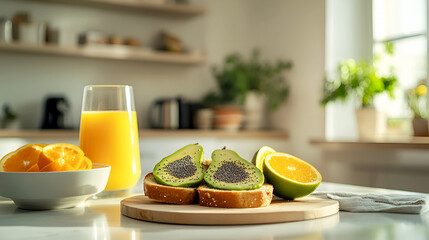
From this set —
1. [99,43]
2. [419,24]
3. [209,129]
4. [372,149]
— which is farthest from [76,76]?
[419,24]

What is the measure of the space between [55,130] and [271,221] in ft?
8.69

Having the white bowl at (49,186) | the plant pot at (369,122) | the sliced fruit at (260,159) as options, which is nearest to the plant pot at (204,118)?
the plant pot at (369,122)

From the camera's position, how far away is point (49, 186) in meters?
0.78

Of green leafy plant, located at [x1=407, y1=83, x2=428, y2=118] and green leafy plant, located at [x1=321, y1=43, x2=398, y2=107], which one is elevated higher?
green leafy plant, located at [x1=321, y1=43, x2=398, y2=107]

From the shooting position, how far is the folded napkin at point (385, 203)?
2.65ft

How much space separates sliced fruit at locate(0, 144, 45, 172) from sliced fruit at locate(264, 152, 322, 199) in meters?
0.41

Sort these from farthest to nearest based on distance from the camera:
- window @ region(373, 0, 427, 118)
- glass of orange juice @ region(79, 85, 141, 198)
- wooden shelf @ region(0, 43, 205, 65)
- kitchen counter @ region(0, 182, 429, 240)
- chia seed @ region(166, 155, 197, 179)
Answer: wooden shelf @ region(0, 43, 205, 65) → window @ region(373, 0, 427, 118) → glass of orange juice @ region(79, 85, 141, 198) → chia seed @ region(166, 155, 197, 179) → kitchen counter @ region(0, 182, 429, 240)

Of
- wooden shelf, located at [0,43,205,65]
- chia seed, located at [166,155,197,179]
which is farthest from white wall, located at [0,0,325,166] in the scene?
chia seed, located at [166,155,197,179]

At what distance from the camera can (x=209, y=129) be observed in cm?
368

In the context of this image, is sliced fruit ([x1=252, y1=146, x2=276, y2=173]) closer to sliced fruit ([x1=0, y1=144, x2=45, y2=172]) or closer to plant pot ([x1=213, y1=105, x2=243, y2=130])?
sliced fruit ([x1=0, y1=144, x2=45, y2=172])

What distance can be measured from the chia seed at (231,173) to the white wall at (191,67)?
2629mm

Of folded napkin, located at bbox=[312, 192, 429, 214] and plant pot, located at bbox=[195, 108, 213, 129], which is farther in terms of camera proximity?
plant pot, located at bbox=[195, 108, 213, 129]

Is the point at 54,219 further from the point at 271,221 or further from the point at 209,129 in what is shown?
the point at 209,129

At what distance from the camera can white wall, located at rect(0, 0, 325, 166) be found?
3.43 metres
